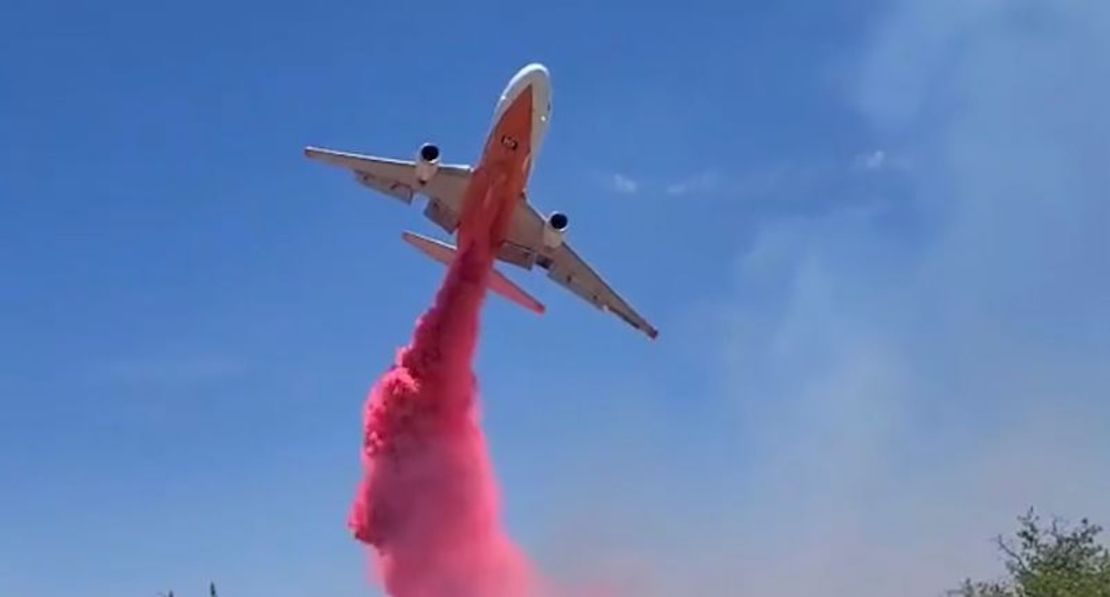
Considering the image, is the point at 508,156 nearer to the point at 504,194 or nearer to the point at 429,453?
the point at 504,194

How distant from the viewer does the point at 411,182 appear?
50062mm

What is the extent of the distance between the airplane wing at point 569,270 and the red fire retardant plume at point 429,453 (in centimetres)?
318

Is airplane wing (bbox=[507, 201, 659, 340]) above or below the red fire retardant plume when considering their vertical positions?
above

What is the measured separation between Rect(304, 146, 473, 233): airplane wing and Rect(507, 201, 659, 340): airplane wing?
9.54 ft

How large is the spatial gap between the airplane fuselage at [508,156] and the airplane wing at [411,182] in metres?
0.74

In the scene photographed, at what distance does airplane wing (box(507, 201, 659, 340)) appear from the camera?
168 feet

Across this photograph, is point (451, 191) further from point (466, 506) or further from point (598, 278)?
point (466, 506)

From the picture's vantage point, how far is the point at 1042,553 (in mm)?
84938

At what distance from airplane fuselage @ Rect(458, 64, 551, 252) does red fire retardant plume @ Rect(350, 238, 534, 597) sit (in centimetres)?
151

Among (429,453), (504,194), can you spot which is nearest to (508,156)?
(504,194)

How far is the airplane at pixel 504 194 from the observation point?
151 ft

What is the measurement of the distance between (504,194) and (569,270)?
7.37 metres

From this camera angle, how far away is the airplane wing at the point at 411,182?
49312mm

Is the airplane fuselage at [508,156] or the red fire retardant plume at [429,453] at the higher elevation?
the airplane fuselage at [508,156]
